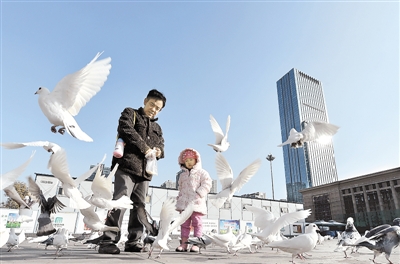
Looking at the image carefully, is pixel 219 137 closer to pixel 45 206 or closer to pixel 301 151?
pixel 45 206

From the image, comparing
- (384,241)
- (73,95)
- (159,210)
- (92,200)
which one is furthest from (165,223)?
(159,210)

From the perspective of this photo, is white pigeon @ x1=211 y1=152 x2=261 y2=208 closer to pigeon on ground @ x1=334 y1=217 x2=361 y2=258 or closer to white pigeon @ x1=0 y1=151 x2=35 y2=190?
pigeon on ground @ x1=334 y1=217 x2=361 y2=258

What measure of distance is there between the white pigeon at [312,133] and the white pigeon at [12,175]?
5.70m

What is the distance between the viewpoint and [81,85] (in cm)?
345

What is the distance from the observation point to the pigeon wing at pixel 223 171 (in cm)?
526

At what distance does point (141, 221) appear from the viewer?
140 inches

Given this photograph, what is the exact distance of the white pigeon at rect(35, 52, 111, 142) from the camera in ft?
10.5

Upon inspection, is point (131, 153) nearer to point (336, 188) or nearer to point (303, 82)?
point (336, 188)

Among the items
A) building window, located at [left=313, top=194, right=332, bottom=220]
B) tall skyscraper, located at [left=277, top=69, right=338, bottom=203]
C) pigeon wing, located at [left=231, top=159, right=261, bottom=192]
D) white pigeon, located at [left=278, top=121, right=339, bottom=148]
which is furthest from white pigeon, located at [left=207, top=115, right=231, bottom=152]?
tall skyscraper, located at [left=277, top=69, right=338, bottom=203]

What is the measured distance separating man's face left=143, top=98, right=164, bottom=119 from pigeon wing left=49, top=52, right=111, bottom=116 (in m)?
0.80

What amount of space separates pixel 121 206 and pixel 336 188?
54.0m

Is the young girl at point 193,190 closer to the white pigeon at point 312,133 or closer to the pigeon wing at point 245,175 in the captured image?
the pigeon wing at point 245,175

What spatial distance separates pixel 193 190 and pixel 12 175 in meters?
2.75

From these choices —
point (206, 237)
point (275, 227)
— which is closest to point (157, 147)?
point (206, 237)
